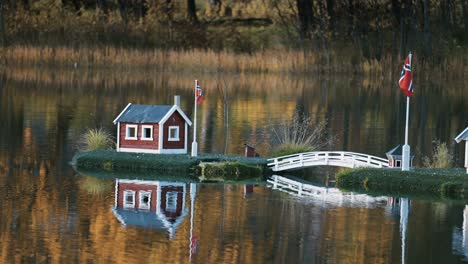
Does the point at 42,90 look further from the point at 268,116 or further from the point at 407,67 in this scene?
the point at 407,67

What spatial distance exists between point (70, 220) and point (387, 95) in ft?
150

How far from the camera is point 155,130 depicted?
4219 centimetres

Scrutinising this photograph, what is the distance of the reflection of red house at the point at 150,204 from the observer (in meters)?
Answer: 32.7

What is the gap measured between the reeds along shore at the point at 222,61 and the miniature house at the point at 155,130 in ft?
140

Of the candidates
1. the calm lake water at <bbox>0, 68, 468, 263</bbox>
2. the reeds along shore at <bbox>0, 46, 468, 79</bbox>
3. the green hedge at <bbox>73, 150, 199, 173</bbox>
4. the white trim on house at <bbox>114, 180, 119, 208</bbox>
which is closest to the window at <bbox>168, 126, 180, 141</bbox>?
the green hedge at <bbox>73, 150, 199, 173</bbox>

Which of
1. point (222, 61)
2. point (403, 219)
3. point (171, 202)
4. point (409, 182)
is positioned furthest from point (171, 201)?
point (222, 61)

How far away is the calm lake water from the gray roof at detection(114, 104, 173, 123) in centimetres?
213

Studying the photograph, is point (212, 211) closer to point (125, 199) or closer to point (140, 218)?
point (140, 218)

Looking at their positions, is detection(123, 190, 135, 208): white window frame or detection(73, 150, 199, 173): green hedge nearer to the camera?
detection(123, 190, 135, 208): white window frame

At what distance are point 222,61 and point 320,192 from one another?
48.8 metres

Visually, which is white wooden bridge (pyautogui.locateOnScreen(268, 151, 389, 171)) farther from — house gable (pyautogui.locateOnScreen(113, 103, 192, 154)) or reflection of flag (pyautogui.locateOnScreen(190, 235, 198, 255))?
reflection of flag (pyautogui.locateOnScreen(190, 235, 198, 255))

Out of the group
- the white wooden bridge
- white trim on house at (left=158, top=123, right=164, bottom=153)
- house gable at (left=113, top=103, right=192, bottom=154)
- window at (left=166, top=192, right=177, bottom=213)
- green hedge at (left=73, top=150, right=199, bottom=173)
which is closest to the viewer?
window at (left=166, top=192, right=177, bottom=213)

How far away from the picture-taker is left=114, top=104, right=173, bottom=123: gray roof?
139ft

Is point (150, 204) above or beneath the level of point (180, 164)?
beneath
